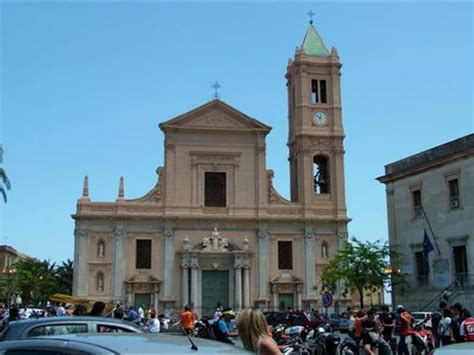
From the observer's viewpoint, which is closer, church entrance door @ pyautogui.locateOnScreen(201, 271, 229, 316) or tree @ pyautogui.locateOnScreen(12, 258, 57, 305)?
church entrance door @ pyautogui.locateOnScreen(201, 271, 229, 316)

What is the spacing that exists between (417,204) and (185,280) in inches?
678

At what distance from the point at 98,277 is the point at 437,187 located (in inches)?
907

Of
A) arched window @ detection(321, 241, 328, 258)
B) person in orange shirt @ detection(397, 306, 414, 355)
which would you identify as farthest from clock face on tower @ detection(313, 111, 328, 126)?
person in orange shirt @ detection(397, 306, 414, 355)

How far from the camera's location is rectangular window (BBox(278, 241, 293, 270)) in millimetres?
46094

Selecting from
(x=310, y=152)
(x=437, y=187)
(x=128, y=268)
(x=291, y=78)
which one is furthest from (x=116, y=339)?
(x=291, y=78)

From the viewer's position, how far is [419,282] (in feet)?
108

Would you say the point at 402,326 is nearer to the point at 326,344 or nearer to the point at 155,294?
the point at 326,344

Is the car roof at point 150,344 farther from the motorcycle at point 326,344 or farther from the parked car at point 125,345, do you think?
the motorcycle at point 326,344

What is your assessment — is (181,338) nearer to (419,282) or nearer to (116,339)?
(116,339)

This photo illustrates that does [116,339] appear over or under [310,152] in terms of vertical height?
under

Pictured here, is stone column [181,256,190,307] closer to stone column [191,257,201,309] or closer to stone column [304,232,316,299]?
stone column [191,257,201,309]

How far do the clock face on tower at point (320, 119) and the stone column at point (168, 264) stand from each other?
519 inches

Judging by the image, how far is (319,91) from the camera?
5016 cm

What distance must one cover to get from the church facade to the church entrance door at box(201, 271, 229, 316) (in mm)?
67
